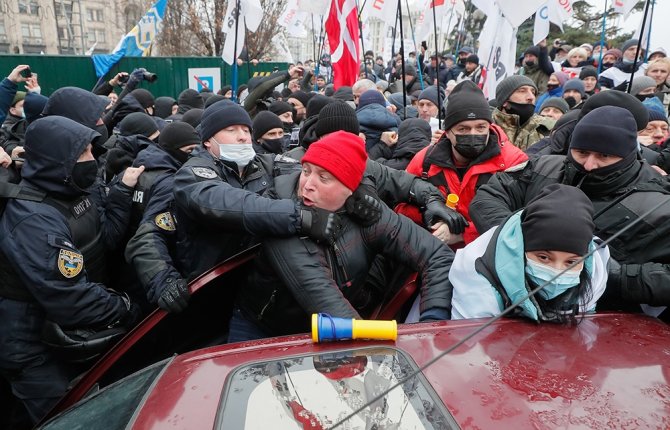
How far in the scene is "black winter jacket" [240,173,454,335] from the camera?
1979mm

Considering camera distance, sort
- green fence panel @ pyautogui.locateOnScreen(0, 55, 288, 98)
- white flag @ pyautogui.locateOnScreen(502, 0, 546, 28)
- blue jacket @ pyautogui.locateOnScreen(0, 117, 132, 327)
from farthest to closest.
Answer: green fence panel @ pyautogui.locateOnScreen(0, 55, 288, 98), white flag @ pyautogui.locateOnScreen(502, 0, 546, 28), blue jacket @ pyautogui.locateOnScreen(0, 117, 132, 327)

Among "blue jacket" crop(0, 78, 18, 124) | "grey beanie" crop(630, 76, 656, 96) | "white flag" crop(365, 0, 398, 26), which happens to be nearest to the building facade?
"white flag" crop(365, 0, 398, 26)

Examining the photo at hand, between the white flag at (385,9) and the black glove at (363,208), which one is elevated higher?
the white flag at (385,9)

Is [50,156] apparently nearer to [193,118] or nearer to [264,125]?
[264,125]

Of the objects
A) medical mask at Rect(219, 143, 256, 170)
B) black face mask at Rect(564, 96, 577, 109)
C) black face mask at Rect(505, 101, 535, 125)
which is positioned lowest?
medical mask at Rect(219, 143, 256, 170)

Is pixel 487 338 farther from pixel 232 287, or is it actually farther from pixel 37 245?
pixel 37 245

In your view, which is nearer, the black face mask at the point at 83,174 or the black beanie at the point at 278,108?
the black face mask at the point at 83,174

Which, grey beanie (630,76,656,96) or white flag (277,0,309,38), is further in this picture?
white flag (277,0,309,38)

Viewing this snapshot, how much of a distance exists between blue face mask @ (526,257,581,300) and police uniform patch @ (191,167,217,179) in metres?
1.61

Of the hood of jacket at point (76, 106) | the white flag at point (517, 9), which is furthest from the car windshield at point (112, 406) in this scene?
the white flag at point (517, 9)

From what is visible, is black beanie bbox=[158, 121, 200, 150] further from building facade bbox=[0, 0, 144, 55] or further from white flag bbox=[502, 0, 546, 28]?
building facade bbox=[0, 0, 144, 55]

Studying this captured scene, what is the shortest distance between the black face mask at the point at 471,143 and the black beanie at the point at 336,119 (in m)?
0.85

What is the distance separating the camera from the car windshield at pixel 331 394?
1187mm

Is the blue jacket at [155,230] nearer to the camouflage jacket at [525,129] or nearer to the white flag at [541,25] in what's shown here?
the camouflage jacket at [525,129]
